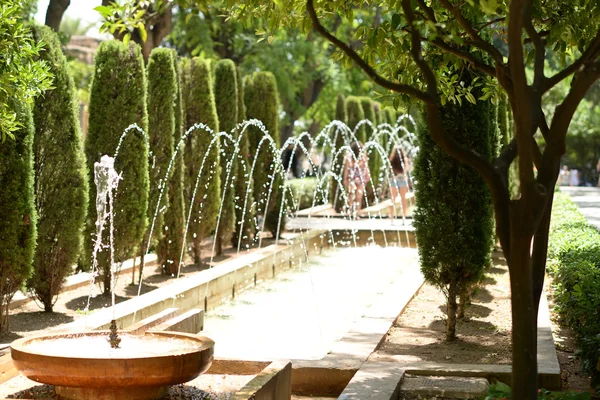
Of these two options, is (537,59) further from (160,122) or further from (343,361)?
(160,122)

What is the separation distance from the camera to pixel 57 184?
9.74 m

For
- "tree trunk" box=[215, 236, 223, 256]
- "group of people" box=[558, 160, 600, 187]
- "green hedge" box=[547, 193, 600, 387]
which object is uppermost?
"group of people" box=[558, 160, 600, 187]

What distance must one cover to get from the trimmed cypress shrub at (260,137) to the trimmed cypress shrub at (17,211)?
915 centimetres

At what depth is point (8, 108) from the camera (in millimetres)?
7535

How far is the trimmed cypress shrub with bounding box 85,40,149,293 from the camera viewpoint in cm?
1130

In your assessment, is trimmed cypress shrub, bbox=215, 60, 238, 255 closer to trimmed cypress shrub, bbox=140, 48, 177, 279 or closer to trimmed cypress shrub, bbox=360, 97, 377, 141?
trimmed cypress shrub, bbox=140, 48, 177, 279

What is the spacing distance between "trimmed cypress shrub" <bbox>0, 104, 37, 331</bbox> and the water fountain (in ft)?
7.77

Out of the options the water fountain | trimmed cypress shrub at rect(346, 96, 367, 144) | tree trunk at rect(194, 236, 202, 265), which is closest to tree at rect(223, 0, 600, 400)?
the water fountain

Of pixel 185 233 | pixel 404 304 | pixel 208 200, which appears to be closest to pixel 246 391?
pixel 404 304

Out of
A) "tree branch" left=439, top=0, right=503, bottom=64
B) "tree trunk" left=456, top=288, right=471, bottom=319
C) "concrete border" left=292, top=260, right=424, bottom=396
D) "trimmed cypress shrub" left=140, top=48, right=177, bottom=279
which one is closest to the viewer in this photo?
"tree branch" left=439, top=0, right=503, bottom=64

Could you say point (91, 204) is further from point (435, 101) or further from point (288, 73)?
point (288, 73)

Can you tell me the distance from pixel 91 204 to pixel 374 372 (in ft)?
18.0

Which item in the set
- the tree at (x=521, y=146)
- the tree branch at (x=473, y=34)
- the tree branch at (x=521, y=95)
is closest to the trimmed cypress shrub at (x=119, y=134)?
the tree at (x=521, y=146)

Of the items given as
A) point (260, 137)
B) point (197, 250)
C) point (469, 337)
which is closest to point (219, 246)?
point (197, 250)
